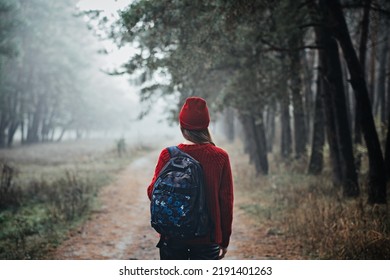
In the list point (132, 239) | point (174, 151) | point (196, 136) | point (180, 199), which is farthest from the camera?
point (132, 239)

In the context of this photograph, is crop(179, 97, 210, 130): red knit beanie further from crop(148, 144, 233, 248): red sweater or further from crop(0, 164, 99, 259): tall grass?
crop(0, 164, 99, 259): tall grass

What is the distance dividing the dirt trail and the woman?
9.54ft

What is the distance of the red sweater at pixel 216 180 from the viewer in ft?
8.76

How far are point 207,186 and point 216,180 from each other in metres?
0.09

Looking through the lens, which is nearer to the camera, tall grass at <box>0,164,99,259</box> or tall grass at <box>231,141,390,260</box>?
tall grass at <box>231,141,390,260</box>

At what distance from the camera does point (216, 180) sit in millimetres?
2676

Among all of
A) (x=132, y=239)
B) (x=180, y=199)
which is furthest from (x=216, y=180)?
(x=132, y=239)

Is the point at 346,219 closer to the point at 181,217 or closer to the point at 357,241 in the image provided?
the point at 357,241

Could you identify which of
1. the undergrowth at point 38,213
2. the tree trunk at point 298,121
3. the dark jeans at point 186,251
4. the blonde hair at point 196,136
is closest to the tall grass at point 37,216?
the undergrowth at point 38,213

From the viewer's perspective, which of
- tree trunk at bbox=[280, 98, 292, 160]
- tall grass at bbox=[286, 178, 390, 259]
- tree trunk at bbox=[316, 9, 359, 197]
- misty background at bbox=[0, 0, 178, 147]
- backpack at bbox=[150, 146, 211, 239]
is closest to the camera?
backpack at bbox=[150, 146, 211, 239]

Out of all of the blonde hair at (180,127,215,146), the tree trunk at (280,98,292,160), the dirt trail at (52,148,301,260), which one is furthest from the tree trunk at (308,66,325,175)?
the blonde hair at (180,127,215,146)

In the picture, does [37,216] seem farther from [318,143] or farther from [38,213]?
[318,143]

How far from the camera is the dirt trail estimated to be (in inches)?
213

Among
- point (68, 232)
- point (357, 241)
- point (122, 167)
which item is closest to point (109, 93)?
point (122, 167)
